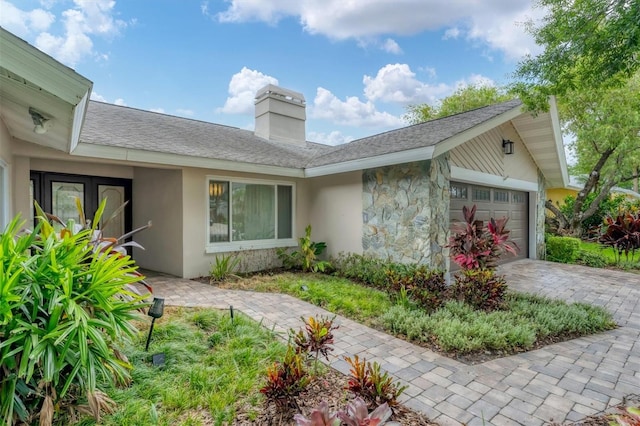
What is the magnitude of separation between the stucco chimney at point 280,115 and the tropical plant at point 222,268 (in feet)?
17.0

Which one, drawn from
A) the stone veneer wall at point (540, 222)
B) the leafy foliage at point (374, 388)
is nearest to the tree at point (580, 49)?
the leafy foliage at point (374, 388)

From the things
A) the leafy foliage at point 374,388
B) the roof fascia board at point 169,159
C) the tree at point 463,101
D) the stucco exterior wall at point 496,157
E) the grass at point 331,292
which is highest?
the tree at point 463,101

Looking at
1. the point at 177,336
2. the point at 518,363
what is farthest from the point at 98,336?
the point at 518,363

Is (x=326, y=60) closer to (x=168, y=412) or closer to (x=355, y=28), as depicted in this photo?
(x=355, y=28)

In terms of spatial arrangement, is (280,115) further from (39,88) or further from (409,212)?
(39,88)

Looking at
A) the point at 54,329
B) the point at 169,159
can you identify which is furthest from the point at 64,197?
the point at 54,329

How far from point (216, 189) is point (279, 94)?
5.62m

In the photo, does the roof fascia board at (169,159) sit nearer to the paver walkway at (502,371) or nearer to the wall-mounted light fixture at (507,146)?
the paver walkway at (502,371)

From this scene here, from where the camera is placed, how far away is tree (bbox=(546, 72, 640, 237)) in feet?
39.0

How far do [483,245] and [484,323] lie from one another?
1.70 meters

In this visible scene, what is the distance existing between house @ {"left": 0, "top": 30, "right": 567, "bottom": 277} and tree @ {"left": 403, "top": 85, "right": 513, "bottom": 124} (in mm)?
14178

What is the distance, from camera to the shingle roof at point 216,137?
6250 mm

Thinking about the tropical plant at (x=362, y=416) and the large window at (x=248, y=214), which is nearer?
the tropical plant at (x=362, y=416)

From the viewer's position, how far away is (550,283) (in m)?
7.23
